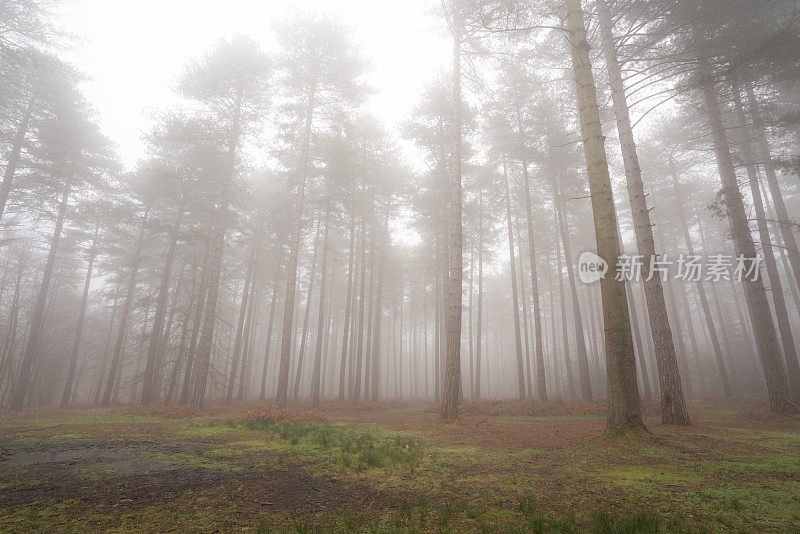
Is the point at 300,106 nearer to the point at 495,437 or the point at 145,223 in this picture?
the point at 145,223

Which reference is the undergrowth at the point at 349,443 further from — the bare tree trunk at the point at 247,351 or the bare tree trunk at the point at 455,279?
the bare tree trunk at the point at 247,351

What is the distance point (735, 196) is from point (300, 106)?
18694mm

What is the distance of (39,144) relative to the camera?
16750 mm

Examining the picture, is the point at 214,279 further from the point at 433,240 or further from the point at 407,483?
the point at 433,240

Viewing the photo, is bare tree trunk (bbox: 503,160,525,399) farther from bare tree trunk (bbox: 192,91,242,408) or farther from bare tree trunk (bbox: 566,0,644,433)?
bare tree trunk (bbox: 192,91,242,408)

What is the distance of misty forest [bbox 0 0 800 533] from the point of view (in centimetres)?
356

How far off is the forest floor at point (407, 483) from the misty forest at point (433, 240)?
0.05 metres

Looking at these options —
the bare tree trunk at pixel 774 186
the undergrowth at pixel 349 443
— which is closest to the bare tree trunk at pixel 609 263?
the undergrowth at pixel 349 443

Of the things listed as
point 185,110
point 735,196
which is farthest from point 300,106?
point 735,196

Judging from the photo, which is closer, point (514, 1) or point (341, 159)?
point (514, 1)

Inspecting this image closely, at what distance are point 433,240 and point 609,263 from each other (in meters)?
18.9

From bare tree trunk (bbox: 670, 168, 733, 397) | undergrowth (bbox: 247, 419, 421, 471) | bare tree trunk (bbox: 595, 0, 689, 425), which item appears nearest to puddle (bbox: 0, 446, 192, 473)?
undergrowth (bbox: 247, 419, 421, 471)

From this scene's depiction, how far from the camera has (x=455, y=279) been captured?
10.3 m

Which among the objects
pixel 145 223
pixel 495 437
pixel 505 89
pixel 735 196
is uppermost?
pixel 505 89
